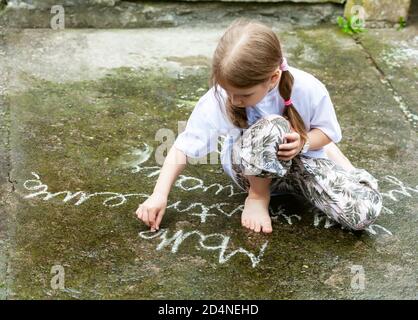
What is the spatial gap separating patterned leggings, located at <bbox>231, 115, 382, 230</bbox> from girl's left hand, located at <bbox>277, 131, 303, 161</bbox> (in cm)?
2

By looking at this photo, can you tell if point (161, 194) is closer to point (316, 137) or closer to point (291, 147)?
point (291, 147)

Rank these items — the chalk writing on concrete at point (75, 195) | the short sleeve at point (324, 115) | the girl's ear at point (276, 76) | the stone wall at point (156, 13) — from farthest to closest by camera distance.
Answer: the stone wall at point (156, 13) < the chalk writing on concrete at point (75, 195) < the short sleeve at point (324, 115) < the girl's ear at point (276, 76)

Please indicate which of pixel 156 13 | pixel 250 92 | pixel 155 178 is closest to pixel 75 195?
pixel 155 178

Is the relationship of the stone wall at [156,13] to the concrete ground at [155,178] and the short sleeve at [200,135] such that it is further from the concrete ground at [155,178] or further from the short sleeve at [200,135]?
the short sleeve at [200,135]

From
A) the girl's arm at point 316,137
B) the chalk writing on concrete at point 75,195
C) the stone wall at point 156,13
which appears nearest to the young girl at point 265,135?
the girl's arm at point 316,137

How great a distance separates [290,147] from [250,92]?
0.73 ft

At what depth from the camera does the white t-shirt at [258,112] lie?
8.21ft

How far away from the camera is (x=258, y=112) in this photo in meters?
2.54

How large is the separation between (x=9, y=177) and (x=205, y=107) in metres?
0.81

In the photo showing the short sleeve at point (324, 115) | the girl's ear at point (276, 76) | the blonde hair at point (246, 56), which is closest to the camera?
the blonde hair at point (246, 56)

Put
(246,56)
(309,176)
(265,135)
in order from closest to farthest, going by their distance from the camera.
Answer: (246,56) → (265,135) → (309,176)

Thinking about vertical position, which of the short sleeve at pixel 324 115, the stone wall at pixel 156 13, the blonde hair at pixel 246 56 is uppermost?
the blonde hair at pixel 246 56
